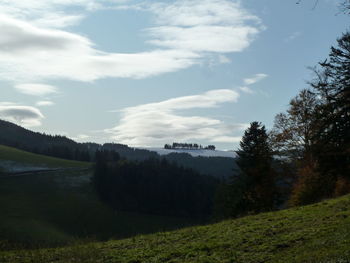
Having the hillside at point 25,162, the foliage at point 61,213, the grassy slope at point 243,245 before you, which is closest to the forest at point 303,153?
the grassy slope at point 243,245

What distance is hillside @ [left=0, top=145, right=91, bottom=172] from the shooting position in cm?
15925

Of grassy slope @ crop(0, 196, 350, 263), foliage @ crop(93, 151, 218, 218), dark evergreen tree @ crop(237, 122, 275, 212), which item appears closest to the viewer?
grassy slope @ crop(0, 196, 350, 263)

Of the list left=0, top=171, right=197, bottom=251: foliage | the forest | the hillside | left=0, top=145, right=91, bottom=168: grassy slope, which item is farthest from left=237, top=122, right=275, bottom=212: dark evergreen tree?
left=0, top=145, right=91, bottom=168: grassy slope

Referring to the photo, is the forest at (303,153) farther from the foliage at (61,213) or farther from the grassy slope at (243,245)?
the foliage at (61,213)

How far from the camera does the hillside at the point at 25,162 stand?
6270 inches

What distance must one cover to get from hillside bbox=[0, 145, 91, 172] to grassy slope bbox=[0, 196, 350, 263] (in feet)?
477

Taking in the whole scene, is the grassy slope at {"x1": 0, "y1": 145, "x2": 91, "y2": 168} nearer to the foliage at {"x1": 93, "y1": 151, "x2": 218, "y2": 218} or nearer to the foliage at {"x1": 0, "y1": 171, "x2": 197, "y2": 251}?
the foliage at {"x1": 0, "y1": 171, "x2": 197, "y2": 251}

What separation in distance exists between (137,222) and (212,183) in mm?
45883

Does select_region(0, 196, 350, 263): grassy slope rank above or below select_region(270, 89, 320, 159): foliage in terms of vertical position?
below

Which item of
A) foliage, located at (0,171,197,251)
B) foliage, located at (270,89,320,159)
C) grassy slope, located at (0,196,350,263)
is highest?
foliage, located at (270,89,320,159)

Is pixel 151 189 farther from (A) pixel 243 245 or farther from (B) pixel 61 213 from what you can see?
(A) pixel 243 245

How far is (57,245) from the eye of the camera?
64.1 feet

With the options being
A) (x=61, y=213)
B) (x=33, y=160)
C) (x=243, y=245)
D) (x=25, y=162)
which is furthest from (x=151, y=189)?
(x=243, y=245)

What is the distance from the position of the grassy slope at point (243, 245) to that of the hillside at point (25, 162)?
146 metres
